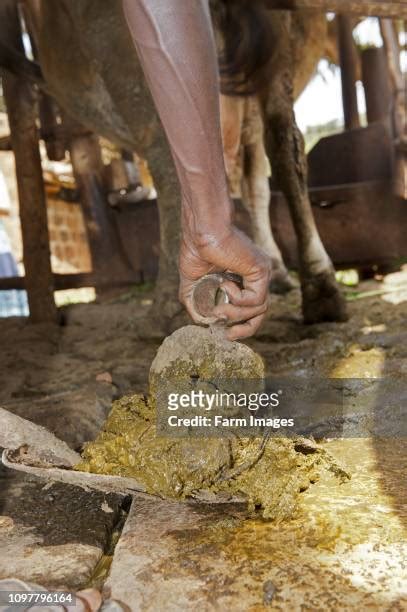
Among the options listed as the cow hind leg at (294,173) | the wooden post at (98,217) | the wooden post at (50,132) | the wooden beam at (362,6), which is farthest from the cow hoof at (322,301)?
the wooden post at (50,132)

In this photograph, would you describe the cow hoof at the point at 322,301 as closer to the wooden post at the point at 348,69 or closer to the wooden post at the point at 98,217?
the wooden post at the point at 98,217

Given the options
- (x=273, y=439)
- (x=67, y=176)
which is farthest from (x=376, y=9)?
(x=67, y=176)

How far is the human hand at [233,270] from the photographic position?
1.20 meters

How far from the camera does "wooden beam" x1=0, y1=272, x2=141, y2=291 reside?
5379 millimetres

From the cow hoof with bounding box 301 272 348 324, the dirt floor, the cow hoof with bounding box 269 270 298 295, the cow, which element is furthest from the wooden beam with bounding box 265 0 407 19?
the cow hoof with bounding box 269 270 298 295

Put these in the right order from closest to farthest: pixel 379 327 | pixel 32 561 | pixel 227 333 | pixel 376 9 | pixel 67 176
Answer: pixel 32 561
pixel 227 333
pixel 376 9
pixel 379 327
pixel 67 176

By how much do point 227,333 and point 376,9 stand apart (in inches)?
74.9

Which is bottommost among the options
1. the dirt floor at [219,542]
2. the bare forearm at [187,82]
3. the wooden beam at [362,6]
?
the dirt floor at [219,542]

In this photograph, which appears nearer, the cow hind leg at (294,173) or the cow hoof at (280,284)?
the cow hind leg at (294,173)

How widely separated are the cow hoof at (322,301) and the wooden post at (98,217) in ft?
11.4

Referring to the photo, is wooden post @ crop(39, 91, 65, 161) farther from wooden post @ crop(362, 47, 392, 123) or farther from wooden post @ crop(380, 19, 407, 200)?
wooden post @ crop(362, 47, 392, 123)

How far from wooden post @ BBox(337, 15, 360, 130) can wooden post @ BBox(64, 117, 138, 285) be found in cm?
369

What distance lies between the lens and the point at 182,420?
4.29 feet

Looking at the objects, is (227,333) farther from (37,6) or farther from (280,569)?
(37,6)
